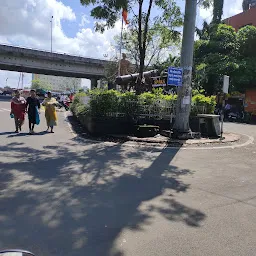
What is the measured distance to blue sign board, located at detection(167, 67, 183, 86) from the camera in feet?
38.6

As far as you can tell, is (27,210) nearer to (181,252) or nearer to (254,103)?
(181,252)

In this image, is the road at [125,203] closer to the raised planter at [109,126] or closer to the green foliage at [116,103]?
the raised planter at [109,126]

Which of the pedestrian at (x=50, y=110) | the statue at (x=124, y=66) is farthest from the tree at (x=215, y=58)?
the pedestrian at (x=50, y=110)

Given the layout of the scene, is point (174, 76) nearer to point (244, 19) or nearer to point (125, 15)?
point (125, 15)

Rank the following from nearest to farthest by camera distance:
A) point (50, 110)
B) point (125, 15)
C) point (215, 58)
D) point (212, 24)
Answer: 1. point (50, 110)
2. point (125, 15)
3. point (215, 58)
4. point (212, 24)

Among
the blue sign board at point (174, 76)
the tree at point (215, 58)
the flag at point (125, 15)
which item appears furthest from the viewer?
the tree at point (215, 58)

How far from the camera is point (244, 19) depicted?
37375 millimetres

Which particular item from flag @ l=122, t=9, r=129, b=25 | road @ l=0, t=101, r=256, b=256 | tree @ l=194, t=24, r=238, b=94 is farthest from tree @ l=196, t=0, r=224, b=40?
road @ l=0, t=101, r=256, b=256

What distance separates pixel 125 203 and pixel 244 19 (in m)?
37.6

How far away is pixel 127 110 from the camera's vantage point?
12.9 m

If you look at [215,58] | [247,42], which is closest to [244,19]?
[247,42]

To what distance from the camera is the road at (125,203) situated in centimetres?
370

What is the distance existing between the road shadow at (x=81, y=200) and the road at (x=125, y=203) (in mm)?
12

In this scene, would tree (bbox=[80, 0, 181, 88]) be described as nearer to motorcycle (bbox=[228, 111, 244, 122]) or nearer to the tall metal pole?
the tall metal pole
